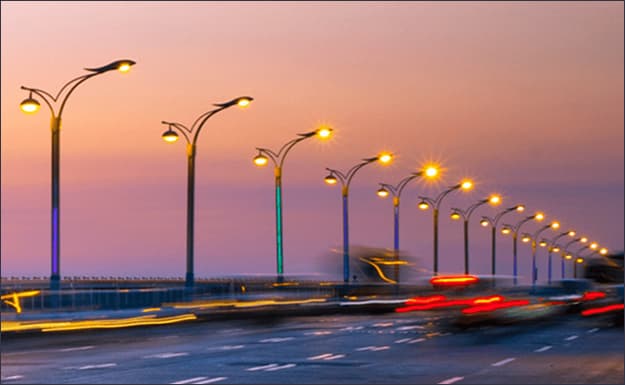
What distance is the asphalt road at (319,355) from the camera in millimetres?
22328

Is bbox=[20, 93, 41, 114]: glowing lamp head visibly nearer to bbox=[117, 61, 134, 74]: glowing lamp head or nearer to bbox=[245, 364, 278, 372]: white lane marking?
bbox=[117, 61, 134, 74]: glowing lamp head

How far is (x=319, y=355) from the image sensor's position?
28203 millimetres

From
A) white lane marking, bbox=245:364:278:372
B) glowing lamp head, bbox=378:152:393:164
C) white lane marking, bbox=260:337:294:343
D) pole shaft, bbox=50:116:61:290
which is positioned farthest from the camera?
glowing lamp head, bbox=378:152:393:164

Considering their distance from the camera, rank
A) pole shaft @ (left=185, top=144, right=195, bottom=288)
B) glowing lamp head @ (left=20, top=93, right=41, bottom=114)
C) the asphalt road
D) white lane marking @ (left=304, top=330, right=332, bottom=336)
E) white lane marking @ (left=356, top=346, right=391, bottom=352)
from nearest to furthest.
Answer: the asphalt road, white lane marking @ (left=356, top=346, right=391, bottom=352), white lane marking @ (left=304, top=330, right=332, bottom=336), glowing lamp head @ (left=20, top=93, right=41, bottom=114), pole shaft @ (left=185, top=144, right=195, bottom=288)

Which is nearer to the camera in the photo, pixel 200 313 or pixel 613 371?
pixel 613 371

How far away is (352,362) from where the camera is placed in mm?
26094

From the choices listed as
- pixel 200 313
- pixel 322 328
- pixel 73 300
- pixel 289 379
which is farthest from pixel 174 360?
pixel 200 313

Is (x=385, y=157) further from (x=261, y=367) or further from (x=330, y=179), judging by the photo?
(x=261, y=367)

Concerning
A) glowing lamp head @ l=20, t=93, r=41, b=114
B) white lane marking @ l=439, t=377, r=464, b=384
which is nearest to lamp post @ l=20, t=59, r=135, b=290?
glowing lamp head @ l=20, t=93, r=41, b=114

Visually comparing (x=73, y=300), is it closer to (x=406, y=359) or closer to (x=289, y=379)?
(x=406, y=359)

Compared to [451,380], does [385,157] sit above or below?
above

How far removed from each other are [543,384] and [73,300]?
93.9ft

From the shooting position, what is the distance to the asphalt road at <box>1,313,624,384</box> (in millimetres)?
22328

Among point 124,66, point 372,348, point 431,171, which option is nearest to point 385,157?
point 431,171
